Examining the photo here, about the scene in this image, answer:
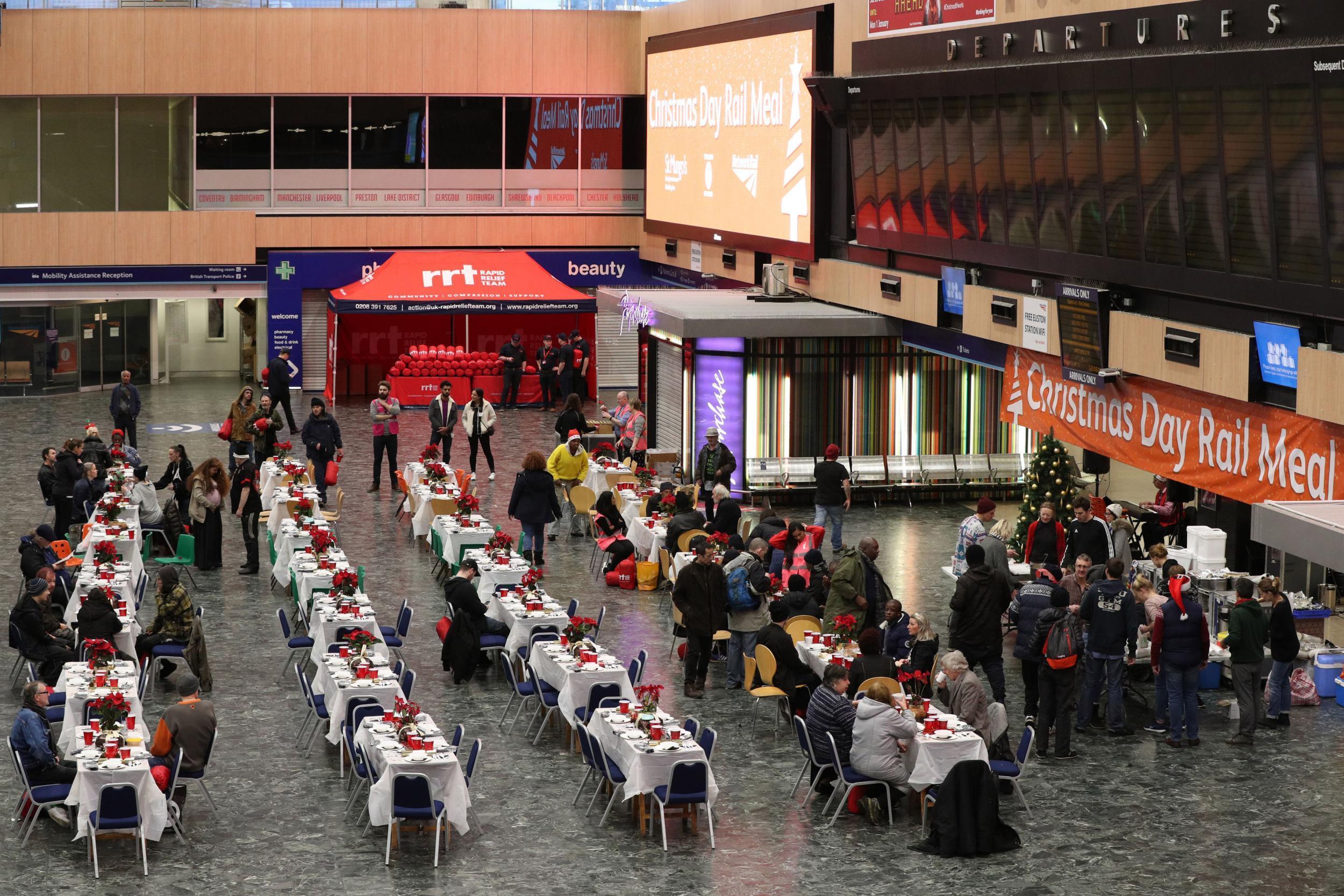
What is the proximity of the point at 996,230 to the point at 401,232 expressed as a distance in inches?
755

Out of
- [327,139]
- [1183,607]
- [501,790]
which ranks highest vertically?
[327,139]

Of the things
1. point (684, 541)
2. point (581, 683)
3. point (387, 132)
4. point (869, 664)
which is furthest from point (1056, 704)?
point (387, 132)

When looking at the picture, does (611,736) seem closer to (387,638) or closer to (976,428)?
(387,638)

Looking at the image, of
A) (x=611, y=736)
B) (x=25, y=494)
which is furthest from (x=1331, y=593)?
(x=25, y=494)

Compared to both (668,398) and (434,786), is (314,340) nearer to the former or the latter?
(668,398)

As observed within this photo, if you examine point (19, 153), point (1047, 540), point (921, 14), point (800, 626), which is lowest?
point (800, 626)

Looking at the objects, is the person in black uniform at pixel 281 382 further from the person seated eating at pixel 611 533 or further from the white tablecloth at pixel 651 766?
the white tablecloth at pixel 651 766

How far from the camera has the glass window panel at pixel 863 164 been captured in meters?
23.9

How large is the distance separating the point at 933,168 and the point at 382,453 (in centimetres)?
936

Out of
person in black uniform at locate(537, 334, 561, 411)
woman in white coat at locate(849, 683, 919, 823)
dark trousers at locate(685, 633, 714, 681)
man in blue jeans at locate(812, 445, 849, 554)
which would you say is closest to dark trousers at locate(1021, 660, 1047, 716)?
woman in white coat at locate(849, 683, 919, 823)

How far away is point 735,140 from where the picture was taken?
29781mm

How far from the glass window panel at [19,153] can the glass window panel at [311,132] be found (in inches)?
195

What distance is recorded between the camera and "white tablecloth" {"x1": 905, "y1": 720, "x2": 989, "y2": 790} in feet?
42.1

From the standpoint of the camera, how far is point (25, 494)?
25.3 metres
